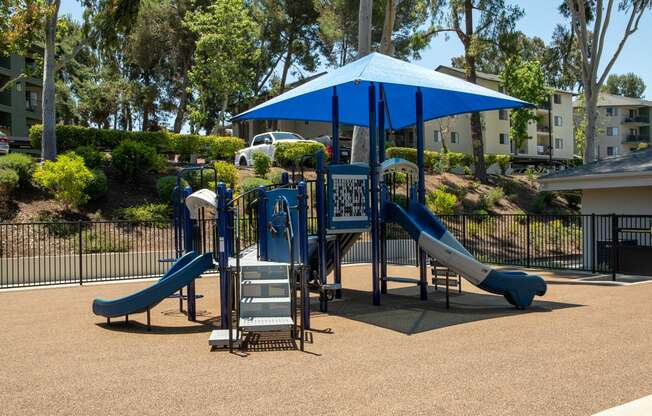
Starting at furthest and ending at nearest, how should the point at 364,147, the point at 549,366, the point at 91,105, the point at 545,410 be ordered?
the point at 91,105 → the point at 364,147 → the point at 549,366 → the point at 545,410

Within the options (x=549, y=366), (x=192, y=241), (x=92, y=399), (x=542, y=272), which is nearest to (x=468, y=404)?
(x=549, y=366)

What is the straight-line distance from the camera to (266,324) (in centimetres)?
788

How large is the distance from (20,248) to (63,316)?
8.31 meters

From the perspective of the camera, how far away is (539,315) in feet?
32.7

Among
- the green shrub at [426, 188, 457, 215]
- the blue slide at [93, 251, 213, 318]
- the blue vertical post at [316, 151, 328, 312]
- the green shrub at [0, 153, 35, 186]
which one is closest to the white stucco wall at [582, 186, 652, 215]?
the green shrub at [426, 188, 457, 215]

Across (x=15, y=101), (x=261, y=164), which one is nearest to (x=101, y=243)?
(x=261, y=164)

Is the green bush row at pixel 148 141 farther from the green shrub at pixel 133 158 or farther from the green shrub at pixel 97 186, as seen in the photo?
the green shrub at pixel 97 186

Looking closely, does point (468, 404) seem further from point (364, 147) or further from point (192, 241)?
point (364, 147)

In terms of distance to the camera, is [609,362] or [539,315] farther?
[539,315]

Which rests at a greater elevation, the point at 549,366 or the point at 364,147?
the point at 364,147

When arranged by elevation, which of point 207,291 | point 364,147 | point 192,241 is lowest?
point 207,291

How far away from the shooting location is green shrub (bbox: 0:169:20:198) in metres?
19.9

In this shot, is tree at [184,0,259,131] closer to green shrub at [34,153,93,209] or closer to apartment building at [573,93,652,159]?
green shrub at [34,153,93,209]

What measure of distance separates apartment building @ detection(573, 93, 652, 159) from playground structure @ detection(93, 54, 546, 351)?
78.0 meters
